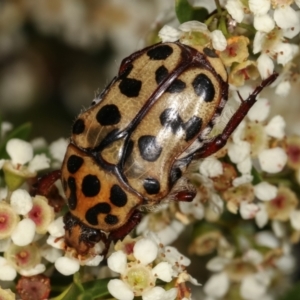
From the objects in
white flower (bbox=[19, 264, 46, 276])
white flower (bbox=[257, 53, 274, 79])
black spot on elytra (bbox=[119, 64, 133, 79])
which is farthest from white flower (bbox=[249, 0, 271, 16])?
white flower (bbox=[19, 264, 46, 276])

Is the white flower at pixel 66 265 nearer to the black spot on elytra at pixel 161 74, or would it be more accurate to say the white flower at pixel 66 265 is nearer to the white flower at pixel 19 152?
the white flower at pixel 19 152

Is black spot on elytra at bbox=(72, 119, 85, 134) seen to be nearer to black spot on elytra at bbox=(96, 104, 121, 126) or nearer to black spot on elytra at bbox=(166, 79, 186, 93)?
black spot on elytra at bbox=(96, 104, 121, 126)

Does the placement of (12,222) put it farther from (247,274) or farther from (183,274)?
(247,274)

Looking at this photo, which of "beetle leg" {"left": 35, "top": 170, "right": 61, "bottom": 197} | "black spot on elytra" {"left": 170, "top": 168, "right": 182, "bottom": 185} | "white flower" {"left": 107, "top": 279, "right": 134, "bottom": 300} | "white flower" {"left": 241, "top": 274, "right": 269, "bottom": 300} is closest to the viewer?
"white flower" {"left": 107, "top": 279, "right": 134, "bottom": 300}

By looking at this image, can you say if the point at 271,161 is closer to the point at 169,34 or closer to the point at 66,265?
the point at 169,34

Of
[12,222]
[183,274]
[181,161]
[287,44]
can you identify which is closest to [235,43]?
[287,44]

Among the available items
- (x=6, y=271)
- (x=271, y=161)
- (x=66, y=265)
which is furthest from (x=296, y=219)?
(x=6, y=271)
